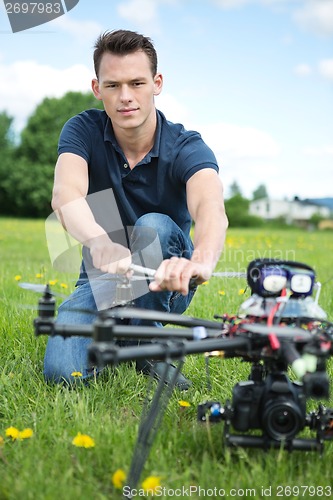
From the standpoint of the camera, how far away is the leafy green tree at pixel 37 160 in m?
43.4

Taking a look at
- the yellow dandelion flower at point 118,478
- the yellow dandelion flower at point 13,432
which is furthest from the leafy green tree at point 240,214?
the yellow dandelion flower at point 118,478

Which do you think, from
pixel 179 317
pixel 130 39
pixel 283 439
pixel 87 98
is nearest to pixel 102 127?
pixel 130 39

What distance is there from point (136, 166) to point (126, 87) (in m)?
0.50

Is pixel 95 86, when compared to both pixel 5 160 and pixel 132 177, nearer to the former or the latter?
pixel 132 177

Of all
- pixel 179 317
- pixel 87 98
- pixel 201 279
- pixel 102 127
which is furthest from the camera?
pixel 87 98

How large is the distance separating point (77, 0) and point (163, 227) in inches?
155

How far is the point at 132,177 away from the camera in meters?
3.67

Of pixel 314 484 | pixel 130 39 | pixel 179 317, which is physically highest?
pixel 130 39

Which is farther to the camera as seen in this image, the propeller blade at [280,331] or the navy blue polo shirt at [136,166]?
the navy blue polo shirt at [136,166]

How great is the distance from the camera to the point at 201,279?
2.39 meters

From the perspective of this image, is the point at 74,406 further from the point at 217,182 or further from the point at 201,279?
the point at 217,182

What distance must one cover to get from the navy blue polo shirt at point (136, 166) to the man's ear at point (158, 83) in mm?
159

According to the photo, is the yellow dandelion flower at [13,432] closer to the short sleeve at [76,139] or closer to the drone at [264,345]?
the drone at [264,345]

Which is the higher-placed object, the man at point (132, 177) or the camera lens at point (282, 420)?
the man at point (132, 177)
